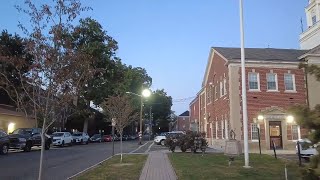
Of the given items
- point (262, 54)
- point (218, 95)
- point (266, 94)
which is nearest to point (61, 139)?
point (218, 95)

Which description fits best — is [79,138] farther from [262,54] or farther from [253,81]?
[262,54]

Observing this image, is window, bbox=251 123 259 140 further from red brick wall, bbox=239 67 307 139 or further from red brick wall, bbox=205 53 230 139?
red brick wall, bbox=205 53 230 139

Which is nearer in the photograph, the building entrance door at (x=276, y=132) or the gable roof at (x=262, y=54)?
the building entrance door at (x=276, y=132)

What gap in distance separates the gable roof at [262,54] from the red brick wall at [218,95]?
3.19 feet

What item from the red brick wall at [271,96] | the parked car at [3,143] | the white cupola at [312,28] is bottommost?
the parked car at [3,143]

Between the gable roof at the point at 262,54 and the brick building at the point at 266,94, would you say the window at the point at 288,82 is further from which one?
the gable roof at the point at 262,54

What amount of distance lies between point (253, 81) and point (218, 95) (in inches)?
261

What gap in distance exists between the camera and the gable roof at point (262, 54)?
35625 mm

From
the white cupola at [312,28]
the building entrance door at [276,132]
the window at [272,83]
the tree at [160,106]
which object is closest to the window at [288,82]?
the window at [272,83]

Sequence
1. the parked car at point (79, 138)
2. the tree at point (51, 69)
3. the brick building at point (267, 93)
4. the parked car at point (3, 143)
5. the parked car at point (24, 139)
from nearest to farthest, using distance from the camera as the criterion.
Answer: the tree at point (51, 69)
the parked car at point (3, 143)
the parked car at point (24, 139)
the brick building at point (267, 93)
the parked car at point (79, 138)

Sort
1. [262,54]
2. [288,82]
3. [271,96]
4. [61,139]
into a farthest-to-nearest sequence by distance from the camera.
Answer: [61,139] < [262,54] < [288,82] < [271,96]

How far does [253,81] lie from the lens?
35344mm

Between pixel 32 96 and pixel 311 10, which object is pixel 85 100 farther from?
pixel 32 96

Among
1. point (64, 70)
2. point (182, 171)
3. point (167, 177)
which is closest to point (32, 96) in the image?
point (64, 70)
